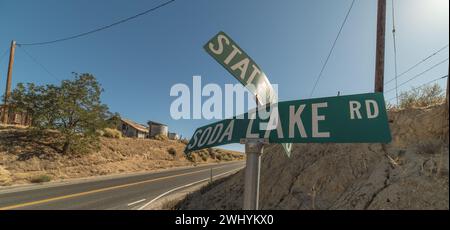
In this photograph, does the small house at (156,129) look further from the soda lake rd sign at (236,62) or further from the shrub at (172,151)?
the soda lake rd sign at (236,62)

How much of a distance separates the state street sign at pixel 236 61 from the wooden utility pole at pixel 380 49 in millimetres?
6248

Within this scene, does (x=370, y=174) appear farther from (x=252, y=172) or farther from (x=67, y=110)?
(x=67, y=110)

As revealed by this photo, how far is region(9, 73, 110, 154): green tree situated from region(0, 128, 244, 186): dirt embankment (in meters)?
1.58

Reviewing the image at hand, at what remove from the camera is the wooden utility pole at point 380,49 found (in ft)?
23.6

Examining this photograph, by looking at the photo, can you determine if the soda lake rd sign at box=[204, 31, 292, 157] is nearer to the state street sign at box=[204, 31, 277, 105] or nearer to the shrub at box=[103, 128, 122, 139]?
the state street sign at box=[204, 31, 277, 105]

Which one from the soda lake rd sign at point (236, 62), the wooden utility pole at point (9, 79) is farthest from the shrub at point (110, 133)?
the soda lake rd sign at point (236, 62)

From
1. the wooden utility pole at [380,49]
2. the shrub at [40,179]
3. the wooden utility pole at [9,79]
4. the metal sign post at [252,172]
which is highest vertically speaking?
the wooden utility pole at [9,79]

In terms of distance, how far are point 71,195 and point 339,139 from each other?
1444 cm

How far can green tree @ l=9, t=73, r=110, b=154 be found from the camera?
79.4 ft

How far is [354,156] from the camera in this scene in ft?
18.1

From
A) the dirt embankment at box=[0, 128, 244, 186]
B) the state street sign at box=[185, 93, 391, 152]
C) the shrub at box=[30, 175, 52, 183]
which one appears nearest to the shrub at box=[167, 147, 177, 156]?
the dirt embankment at box=[0, 128, 244, 186]
